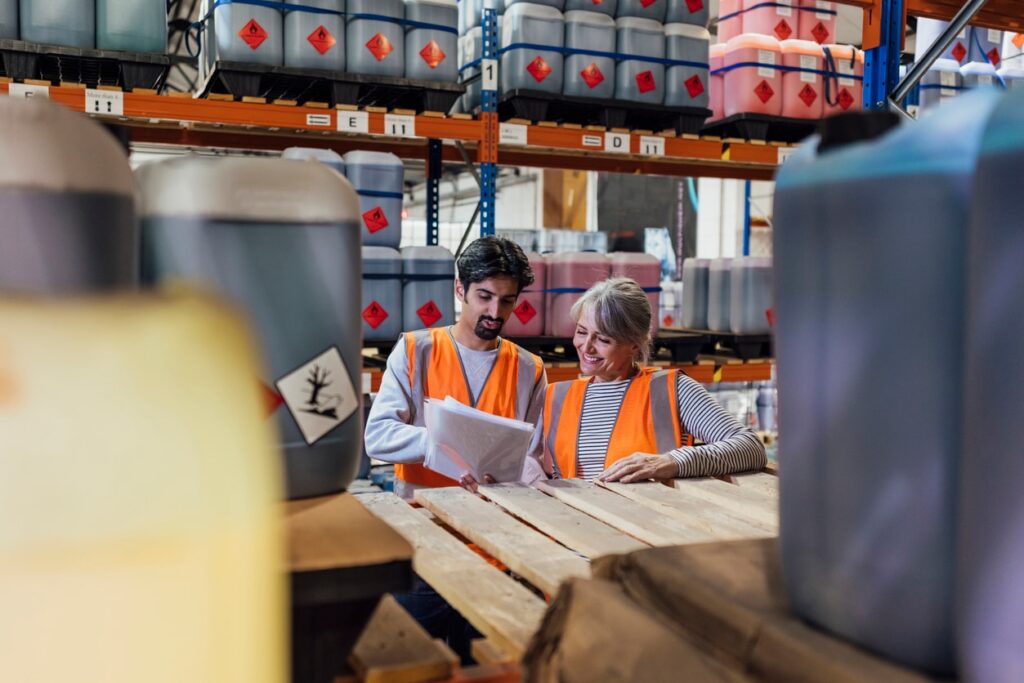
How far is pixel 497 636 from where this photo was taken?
1061 mm

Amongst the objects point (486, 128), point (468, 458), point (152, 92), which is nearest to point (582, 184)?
point (486, 128)

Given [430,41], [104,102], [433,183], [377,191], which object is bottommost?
→ [377,191]

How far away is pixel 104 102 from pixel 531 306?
231 centimetres

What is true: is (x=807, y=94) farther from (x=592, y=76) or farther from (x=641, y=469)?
(x=641, y=469)

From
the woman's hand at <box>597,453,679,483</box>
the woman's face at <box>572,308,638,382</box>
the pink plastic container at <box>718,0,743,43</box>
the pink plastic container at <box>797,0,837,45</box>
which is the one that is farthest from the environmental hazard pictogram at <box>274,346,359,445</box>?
the pink plastic container at <box>797,0,837,45</box>

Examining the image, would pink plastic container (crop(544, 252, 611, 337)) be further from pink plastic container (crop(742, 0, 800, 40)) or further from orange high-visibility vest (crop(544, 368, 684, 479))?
pink plastic container (crop(742, 0, 800, 40))

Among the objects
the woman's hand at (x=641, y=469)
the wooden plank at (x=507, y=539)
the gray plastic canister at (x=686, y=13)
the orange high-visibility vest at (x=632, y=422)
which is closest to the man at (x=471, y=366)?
the orange high-visibility vest at (x=632, y=422)

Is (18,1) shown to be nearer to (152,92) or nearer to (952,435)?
(152,92)

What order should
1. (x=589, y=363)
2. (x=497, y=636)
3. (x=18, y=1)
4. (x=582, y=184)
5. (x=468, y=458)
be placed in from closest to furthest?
1. (x=497, y=636)
2. (x=468, y=458)
3. (x=589, y=363)
4. (x=18, y=1)
5. (x=582, y=184)

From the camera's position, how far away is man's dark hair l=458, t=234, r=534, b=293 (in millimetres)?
3189

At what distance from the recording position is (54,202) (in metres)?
0.72

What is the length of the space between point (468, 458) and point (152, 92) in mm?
2635

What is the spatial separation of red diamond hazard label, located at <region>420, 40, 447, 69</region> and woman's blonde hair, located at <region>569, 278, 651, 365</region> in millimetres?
1914

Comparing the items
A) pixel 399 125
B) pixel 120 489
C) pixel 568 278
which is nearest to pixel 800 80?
pixel 568 278
